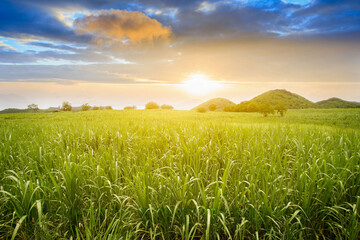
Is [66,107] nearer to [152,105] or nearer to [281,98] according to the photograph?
[152,105]

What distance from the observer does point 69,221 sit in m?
2.89

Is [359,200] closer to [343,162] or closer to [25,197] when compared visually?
[343,162]

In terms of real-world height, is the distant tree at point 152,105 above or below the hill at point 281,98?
below

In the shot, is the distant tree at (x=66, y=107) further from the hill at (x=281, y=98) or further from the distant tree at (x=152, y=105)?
the hill at (x=281, y=98)

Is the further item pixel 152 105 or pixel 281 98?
pixel 281 98

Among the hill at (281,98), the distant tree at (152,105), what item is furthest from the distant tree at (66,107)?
the hill at (281,98)

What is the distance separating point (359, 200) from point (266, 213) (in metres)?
1.42

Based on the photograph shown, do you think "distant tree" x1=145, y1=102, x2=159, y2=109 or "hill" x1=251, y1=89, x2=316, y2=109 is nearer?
"distant tree" x1=145, y1=102, x2=159, y2=109

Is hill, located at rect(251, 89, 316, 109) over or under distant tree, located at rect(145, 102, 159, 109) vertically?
over

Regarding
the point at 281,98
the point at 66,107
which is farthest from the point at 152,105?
the point at 281,98

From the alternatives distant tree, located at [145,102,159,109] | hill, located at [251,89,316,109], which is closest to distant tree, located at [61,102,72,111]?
distant tree, located at [145,102,159,109]

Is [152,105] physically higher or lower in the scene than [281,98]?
lower

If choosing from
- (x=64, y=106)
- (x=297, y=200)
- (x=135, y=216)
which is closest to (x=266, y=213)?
(x=297, y=200)

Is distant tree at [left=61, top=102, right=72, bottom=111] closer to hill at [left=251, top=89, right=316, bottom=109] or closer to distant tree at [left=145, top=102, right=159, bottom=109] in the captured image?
distant tree at [left=145, top=102, right=159, bottom=109]
